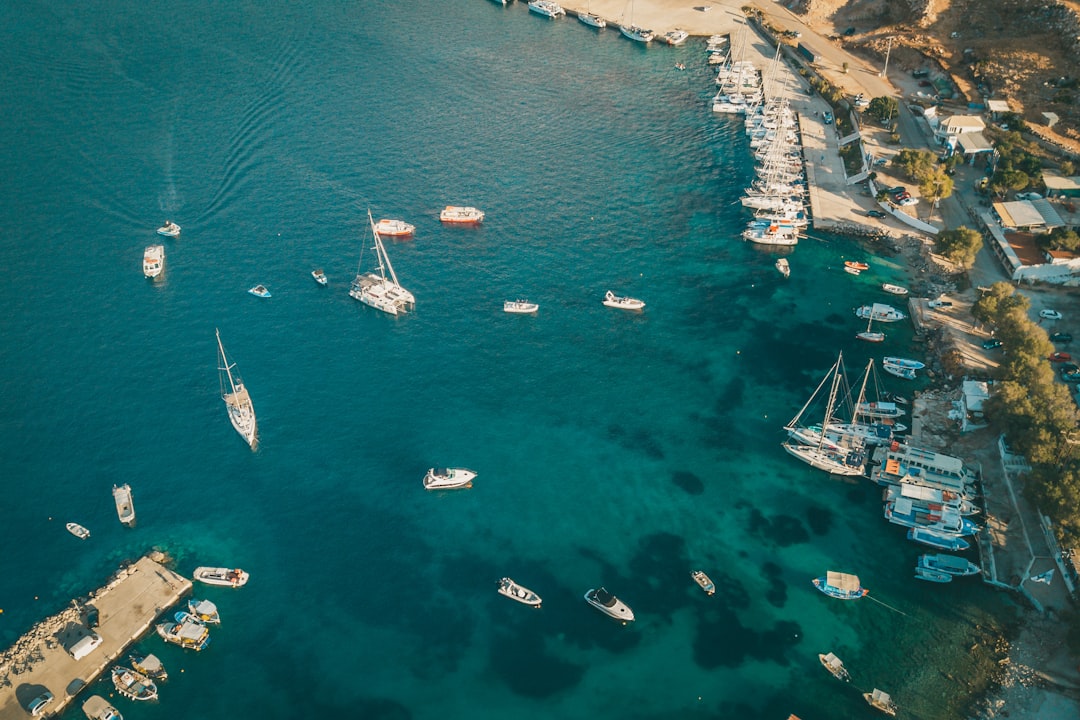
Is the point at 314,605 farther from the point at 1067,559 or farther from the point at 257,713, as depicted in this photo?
the point at 1067,559

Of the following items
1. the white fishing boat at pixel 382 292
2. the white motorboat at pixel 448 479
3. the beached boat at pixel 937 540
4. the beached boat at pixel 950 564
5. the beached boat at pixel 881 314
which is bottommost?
the white motorboat at pixel 448 479

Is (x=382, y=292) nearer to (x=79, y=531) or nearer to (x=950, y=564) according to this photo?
(x=79, y=531)

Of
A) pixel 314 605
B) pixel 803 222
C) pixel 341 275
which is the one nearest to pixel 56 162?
pixel 341 275

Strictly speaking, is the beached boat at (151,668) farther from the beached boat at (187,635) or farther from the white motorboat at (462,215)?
the white motorboat at (462,215)

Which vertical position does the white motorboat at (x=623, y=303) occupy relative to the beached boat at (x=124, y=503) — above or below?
above

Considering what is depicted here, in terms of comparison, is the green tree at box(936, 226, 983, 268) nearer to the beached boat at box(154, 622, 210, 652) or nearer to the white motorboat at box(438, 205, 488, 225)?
the white motorboat at box(438, 205, 488, 225)

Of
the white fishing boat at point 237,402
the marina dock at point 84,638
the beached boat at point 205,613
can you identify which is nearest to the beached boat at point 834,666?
the beached boat at point 205,613

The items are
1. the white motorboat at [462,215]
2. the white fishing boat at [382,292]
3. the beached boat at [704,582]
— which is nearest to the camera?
the beached boat at [704,582]
